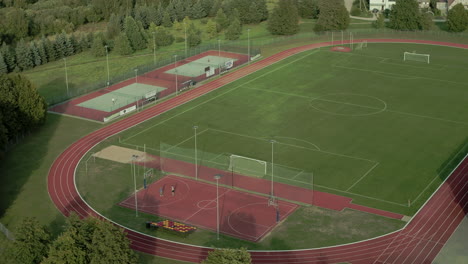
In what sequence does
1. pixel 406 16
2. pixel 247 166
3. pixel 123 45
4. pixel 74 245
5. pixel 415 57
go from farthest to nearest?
pixel 406 16
pixel 123 45
pixel 415 57
pixel 247 166
pixel 74 245

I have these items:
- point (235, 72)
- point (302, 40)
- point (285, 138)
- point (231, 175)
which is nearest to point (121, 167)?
point (231, 175)

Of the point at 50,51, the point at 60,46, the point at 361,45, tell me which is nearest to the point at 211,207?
the point at 361,45

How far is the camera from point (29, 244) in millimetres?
51969

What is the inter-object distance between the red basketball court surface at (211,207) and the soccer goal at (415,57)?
5831 centimetres

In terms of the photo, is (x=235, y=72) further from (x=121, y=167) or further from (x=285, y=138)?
(x=121, y=167)

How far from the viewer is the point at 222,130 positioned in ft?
274

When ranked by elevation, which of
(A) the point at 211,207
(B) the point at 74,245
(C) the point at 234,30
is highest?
(C) the point at 234,30

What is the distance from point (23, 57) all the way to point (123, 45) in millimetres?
17814

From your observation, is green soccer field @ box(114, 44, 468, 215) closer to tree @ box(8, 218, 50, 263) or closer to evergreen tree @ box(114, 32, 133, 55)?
tree @ box(8, 218, 50, 263)

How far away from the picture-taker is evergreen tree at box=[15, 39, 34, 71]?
392 ft

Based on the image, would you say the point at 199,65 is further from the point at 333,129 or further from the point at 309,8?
the point at 309,8

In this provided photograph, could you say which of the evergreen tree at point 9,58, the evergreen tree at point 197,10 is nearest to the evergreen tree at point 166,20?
the evergreen tree at point 197,10

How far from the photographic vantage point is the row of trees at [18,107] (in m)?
77.5

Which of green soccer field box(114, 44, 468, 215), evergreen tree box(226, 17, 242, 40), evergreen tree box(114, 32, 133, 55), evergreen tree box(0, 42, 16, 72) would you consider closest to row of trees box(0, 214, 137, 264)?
green soccer field box(114, 44, 468, 215)
